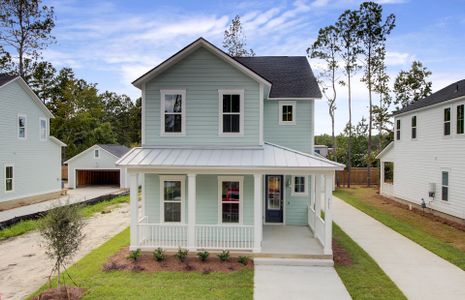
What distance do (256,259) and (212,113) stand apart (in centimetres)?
521

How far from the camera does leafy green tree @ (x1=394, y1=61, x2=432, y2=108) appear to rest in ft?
99.4

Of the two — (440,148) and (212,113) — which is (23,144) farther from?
(440,148)

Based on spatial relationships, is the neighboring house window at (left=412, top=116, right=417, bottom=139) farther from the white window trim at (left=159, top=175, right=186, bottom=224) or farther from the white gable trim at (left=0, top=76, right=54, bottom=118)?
the white gable trim at (left=0, top=76, right=54, bottom=118)

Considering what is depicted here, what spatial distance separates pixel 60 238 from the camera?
25.3 ft

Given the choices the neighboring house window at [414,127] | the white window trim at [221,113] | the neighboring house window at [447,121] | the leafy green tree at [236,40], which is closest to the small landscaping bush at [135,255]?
the white window trim at [221,113]

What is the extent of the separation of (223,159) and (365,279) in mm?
5367

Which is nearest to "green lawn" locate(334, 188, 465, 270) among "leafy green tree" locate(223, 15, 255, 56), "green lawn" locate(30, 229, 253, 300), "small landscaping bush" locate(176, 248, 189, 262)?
"green lawn" locate(30, 229, 253, 300)

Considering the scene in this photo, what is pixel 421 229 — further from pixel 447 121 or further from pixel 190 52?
pixel 190 52

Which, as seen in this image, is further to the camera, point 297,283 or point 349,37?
point 349,37

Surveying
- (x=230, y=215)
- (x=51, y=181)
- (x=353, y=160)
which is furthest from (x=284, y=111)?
(x=353, y=160)

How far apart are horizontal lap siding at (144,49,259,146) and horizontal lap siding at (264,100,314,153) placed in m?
2.96

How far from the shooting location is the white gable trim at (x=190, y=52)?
11.5 meters

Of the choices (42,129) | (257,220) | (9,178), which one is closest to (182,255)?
(257,220)

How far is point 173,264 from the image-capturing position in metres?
9.80
